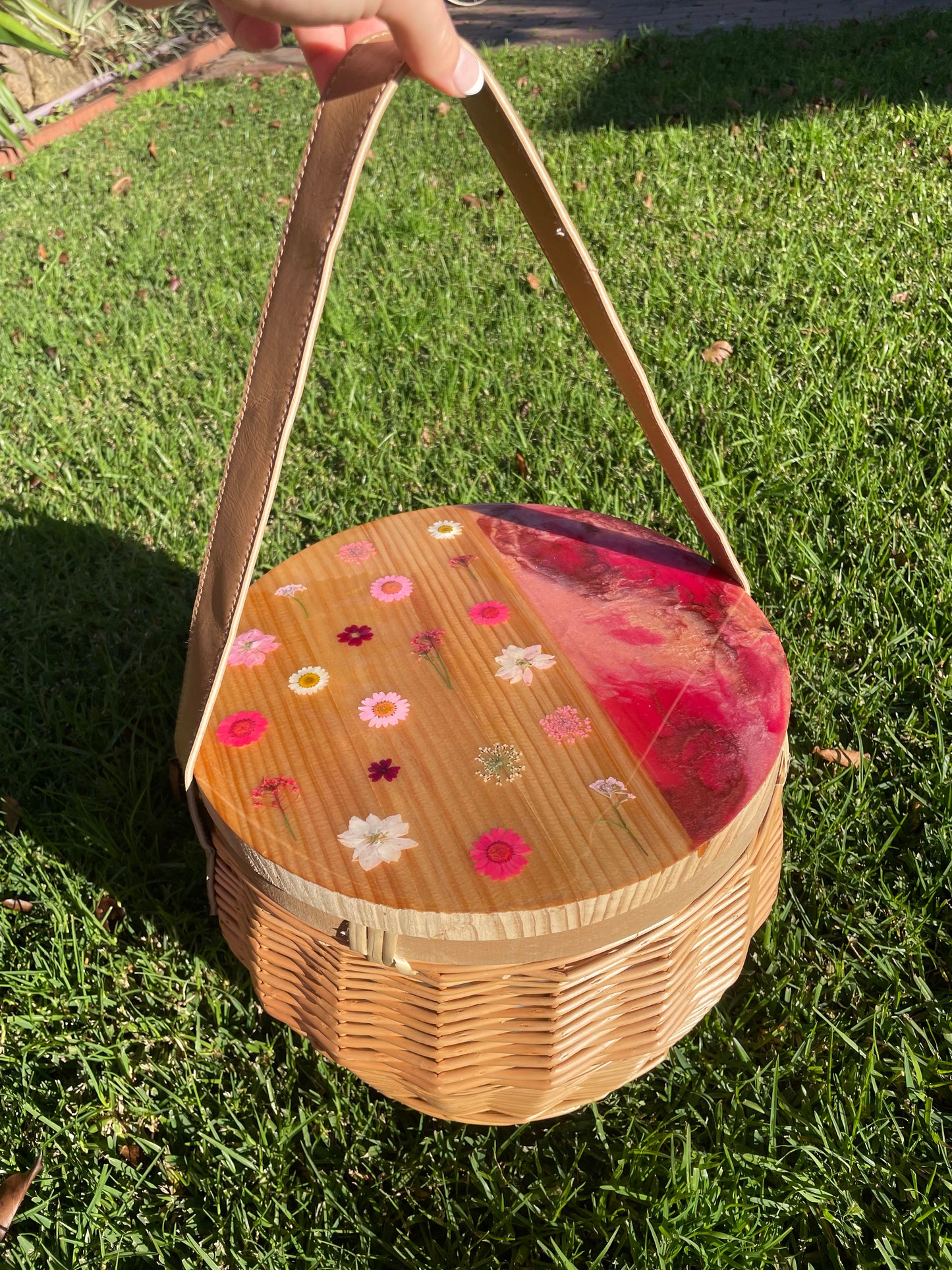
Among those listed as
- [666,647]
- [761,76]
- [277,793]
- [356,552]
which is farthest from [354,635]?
[761,76]

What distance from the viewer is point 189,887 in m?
1.81

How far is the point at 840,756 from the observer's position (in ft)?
6.18

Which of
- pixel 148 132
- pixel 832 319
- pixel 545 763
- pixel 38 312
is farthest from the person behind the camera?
pixel 148 132

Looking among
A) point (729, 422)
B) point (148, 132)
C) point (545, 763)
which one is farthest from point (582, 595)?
point (148, 132)

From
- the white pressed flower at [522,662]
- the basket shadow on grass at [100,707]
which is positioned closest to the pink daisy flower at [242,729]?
the white pressed flower at [522,662]

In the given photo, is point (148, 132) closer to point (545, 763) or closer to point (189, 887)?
point (189, 887)

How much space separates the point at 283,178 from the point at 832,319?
283 centimetres

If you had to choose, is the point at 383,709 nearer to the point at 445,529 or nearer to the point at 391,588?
the point at 391,588

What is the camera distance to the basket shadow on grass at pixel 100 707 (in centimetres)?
183

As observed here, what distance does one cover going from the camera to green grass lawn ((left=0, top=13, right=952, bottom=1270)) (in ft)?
4.51

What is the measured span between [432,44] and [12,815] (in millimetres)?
1610

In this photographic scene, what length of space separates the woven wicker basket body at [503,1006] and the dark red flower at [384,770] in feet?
0.64

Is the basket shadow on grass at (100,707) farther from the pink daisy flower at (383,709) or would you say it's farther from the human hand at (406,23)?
the human hand at (406,23)

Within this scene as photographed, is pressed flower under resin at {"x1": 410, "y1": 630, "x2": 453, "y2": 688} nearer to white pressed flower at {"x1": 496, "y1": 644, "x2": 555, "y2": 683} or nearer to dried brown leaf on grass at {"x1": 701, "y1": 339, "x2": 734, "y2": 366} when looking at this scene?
white pressed flower at {"x1": 496, "y1": 644, "x2": 555, "y2": 683}
